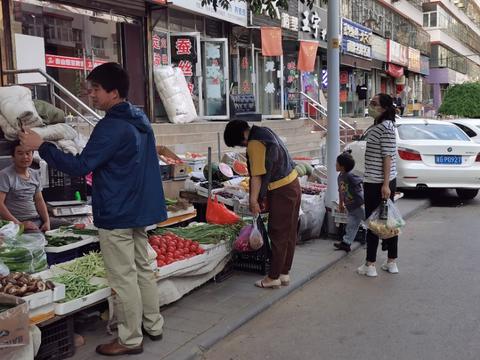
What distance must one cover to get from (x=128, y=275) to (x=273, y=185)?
1.94 meters

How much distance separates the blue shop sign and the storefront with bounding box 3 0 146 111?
1346 cm

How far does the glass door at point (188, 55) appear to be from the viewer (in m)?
14.9

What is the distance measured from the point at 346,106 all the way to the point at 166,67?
1606cm

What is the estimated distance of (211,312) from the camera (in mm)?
4852

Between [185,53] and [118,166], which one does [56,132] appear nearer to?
→ [118,166]

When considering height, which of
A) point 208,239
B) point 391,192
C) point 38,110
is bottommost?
point 208,239

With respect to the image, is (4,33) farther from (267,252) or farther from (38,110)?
(267,252)

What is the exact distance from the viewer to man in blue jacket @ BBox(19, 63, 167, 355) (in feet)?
12.0

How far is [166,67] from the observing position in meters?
14.3

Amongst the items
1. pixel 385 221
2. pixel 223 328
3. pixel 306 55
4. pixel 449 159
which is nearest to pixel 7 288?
pixel 223 328

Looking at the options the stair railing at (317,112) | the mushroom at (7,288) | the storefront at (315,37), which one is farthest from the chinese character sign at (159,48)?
the mushroom at (7,288)

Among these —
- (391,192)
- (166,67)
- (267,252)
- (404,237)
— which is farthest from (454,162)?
(166,67)

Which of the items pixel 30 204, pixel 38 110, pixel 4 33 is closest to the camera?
pixel 30 204

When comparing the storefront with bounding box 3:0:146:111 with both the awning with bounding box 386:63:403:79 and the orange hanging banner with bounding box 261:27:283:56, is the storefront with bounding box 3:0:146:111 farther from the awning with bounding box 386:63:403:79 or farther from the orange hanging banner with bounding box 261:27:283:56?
the awning with bounding box 386:63:403:79
